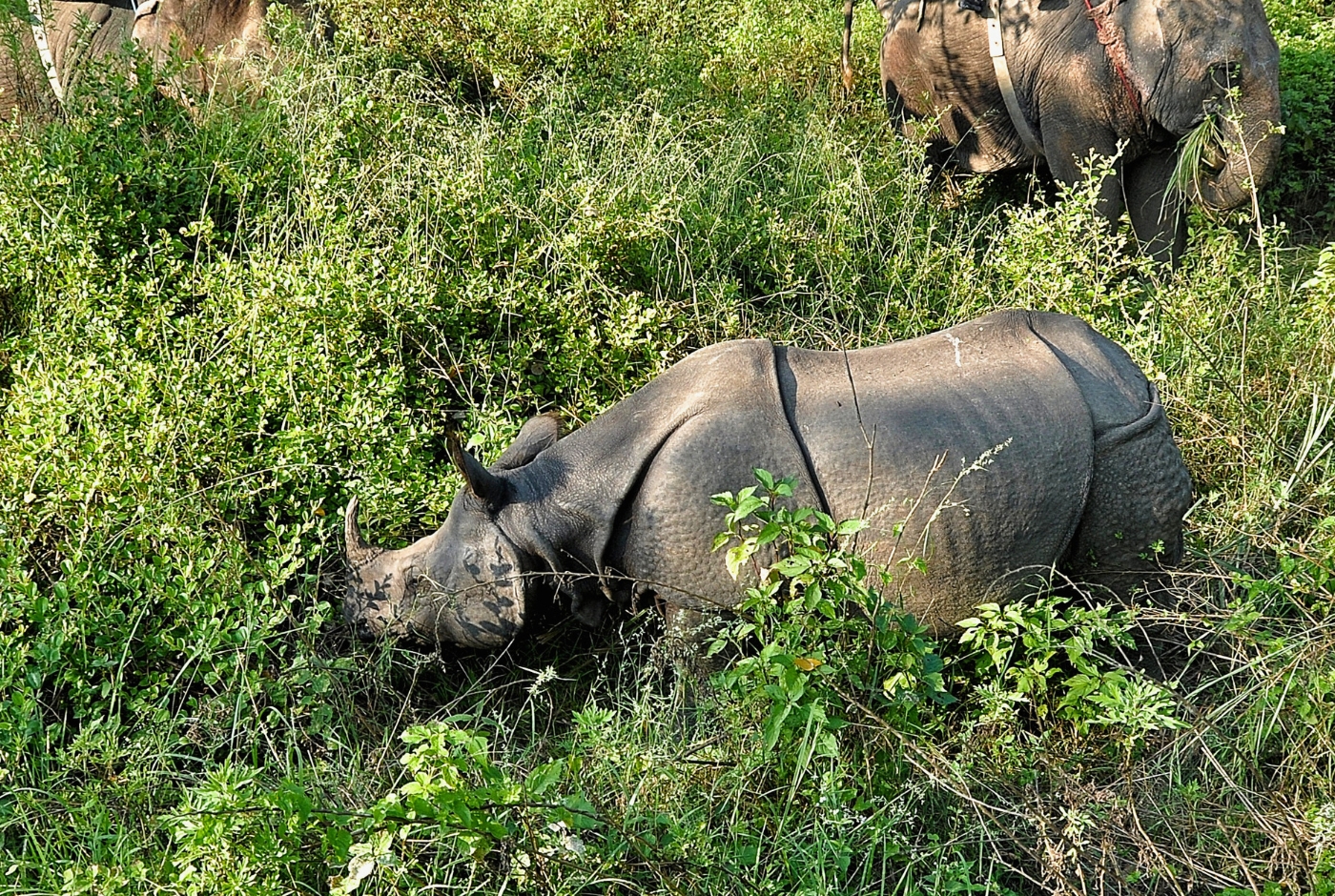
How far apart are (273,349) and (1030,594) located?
290 centimetres

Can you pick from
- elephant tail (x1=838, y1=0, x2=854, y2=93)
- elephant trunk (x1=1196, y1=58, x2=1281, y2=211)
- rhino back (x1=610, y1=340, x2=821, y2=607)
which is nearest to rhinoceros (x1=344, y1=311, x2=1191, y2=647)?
rhino back (x1=610, y1=340, x2=821, y2=607)

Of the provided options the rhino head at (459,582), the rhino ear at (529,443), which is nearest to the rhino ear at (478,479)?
the rhino head at (459,582)

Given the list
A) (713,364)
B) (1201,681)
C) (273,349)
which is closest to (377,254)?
(273,349)

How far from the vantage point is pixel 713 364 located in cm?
409

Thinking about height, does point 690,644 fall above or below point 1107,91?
below

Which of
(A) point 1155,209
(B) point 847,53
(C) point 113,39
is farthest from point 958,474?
(C) point 113,39

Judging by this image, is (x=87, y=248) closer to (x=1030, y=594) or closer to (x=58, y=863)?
(x=58, y=863)

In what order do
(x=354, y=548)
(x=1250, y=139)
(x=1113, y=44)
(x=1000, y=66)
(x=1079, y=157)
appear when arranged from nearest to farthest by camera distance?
1. (x=354, y=548)
2. (x=1250, y=139)
3. (x=1113, y=44)
4. (x=1079, y=157)
5. (x=1000, y=66)

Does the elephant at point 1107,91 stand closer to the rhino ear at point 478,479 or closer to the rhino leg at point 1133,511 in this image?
the rhino leg at point 1133,511

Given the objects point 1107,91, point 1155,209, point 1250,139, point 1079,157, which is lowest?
point 1155,209

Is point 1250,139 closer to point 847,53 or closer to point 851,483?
point 847,53

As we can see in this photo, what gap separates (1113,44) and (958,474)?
3.71m

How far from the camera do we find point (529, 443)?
435cm

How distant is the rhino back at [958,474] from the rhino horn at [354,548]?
1495 millimetres
